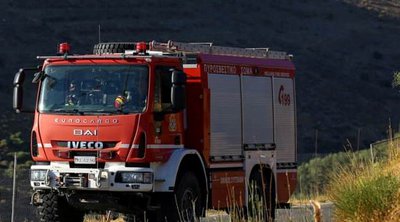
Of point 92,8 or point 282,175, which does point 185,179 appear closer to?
point 282,175

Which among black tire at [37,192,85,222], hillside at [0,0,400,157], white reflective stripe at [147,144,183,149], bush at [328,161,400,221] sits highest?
hillside at [0,0,400,157]

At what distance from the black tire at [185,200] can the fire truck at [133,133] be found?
0.6 inches

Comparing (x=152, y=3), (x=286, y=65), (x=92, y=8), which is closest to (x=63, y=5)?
(x=92, y=8)

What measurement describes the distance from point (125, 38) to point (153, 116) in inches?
1983

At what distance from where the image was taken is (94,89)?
14164 mm

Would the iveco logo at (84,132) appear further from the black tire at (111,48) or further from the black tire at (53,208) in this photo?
the black tire at (111,48)

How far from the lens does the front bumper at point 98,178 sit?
1377cm

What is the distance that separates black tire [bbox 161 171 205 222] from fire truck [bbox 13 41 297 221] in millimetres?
14

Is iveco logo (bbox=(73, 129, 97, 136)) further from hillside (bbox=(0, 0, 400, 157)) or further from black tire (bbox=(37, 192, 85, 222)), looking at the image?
hillside (bbox=(0, 0, 400, 157))

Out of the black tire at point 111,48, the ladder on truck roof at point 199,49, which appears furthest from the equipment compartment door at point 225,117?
the black tire at point 111,48

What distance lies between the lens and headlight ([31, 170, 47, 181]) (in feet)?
46.4

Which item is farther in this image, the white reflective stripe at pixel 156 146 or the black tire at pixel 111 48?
the black tire at pixel 111 48

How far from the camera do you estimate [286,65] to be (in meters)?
18.4

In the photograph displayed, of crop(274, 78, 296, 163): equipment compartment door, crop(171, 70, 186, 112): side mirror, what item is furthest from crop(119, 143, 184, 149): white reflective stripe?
crop(274, 78, 296, 163): equipment compartment door
